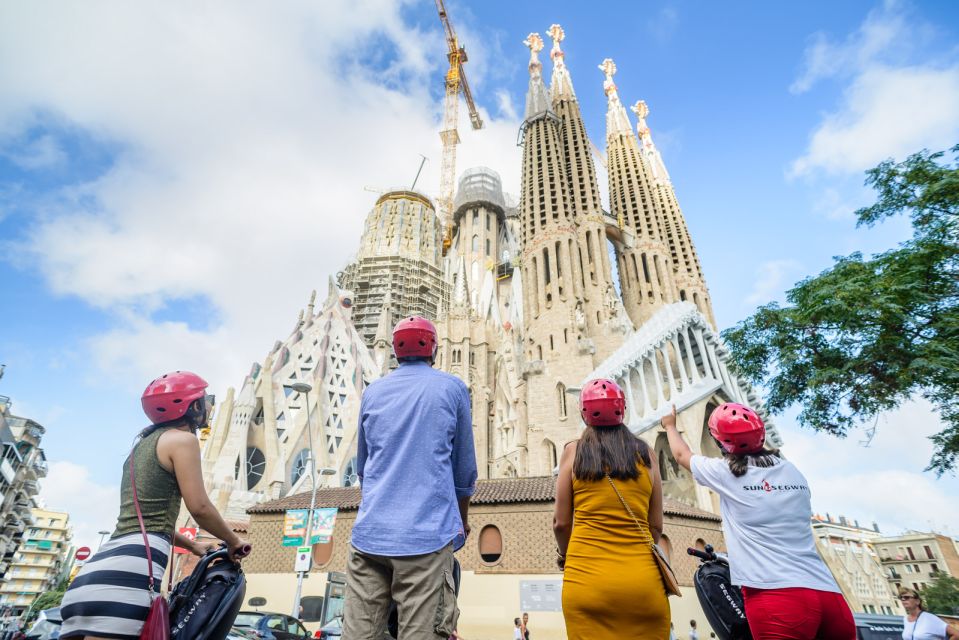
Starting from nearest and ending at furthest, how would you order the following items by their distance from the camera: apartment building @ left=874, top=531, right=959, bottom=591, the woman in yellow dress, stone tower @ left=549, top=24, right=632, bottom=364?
the woman in yellow dress, stone tower @ left=549, top=24, right=632, bottom=364, apartment building @ left=874, top=531, right=959, bottom=591

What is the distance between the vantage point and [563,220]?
118 feet

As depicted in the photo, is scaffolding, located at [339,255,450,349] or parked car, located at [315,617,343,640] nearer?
parked car, located at [315,617,343,640]

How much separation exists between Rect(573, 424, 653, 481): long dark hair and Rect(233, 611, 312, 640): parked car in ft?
24.6

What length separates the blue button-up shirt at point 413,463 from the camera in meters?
2.37

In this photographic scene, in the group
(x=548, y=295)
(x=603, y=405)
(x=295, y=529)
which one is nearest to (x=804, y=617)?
(x=603, y=405)

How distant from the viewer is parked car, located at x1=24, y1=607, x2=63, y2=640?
733 cm

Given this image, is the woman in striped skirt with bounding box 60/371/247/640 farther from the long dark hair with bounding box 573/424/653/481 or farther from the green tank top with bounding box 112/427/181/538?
the long dark hair with bounding box 573/424/653/481

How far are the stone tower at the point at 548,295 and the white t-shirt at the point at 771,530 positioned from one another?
2418cm

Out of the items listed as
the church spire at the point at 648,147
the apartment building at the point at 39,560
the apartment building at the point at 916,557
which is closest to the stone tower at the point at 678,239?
the church spire at the point at 648,147

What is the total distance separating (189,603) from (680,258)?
4188 cm

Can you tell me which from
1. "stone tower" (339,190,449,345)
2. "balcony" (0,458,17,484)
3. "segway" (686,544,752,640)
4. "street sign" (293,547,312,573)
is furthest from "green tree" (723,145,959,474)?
"balcony" (0,458,17,484)

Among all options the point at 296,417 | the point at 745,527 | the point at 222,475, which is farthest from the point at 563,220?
the point at 745,527

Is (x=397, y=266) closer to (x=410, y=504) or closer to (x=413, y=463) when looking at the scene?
(x=413, y=463)

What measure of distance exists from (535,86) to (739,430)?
47595 mm
